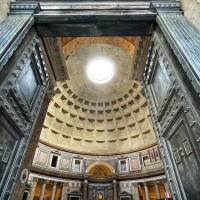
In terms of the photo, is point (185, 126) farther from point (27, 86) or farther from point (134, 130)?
point (134, 130)

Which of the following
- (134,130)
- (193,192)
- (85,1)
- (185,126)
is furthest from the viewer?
(134,130)

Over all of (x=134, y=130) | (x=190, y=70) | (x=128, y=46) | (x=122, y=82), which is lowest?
(x=190, y=70)

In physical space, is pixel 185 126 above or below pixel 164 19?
below

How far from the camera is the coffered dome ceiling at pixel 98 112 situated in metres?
17.4

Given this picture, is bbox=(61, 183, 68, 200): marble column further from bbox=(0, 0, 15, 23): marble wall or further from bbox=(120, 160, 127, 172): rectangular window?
bbox=(0, 0, 15, 23): marble wall

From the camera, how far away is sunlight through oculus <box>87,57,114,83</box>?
1924 centimetres

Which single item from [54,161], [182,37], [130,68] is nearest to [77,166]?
[54,161]

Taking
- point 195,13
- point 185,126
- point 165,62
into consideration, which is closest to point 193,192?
point 185,126

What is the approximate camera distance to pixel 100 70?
20297mm

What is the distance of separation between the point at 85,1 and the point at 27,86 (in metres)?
3.46

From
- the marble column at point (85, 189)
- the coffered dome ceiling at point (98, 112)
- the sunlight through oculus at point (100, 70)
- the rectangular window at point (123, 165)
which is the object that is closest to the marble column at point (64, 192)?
the marble column at point (85, 189)

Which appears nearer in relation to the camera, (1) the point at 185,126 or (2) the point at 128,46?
(1) the point at 185,126

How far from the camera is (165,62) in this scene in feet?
14.9

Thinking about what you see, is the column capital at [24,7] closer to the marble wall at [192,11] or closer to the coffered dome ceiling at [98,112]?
the marble wall at [192,11]
